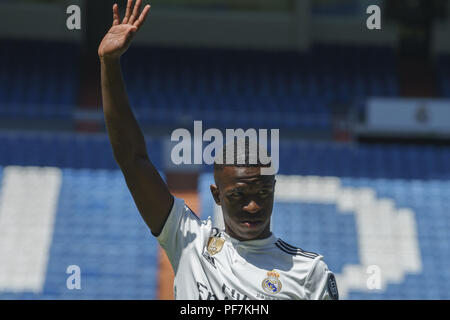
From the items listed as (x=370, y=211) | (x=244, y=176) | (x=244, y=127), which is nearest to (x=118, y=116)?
(x=244, y=176)

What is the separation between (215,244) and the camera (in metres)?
2.14

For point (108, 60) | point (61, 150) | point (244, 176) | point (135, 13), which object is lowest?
point (244, 176)

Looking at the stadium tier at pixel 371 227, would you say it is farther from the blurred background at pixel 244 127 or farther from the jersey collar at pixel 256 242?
the jersey collar at pixel 256 242

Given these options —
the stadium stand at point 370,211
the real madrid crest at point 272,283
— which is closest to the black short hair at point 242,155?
the real madrid crest at point 272,283

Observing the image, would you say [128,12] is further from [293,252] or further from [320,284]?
[320,284]

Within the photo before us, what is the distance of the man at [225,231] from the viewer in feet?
6.42

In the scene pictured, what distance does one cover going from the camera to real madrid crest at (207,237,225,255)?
2.12 metres

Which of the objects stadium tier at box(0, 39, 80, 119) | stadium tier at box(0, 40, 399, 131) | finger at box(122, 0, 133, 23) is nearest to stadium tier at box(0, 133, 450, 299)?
stadium tier at box(0, 39, 80, 119)

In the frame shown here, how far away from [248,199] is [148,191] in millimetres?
312

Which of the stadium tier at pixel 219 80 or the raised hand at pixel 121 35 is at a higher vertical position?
the stadium tier at pixel 219 80

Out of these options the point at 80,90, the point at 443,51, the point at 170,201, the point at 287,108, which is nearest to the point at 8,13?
the point at 80,90

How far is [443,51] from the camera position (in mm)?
13734

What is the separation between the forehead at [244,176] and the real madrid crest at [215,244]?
0.64ft

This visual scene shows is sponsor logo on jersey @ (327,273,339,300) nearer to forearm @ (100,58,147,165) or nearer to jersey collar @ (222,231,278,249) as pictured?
jersey collar @ (222,231,278,249)
